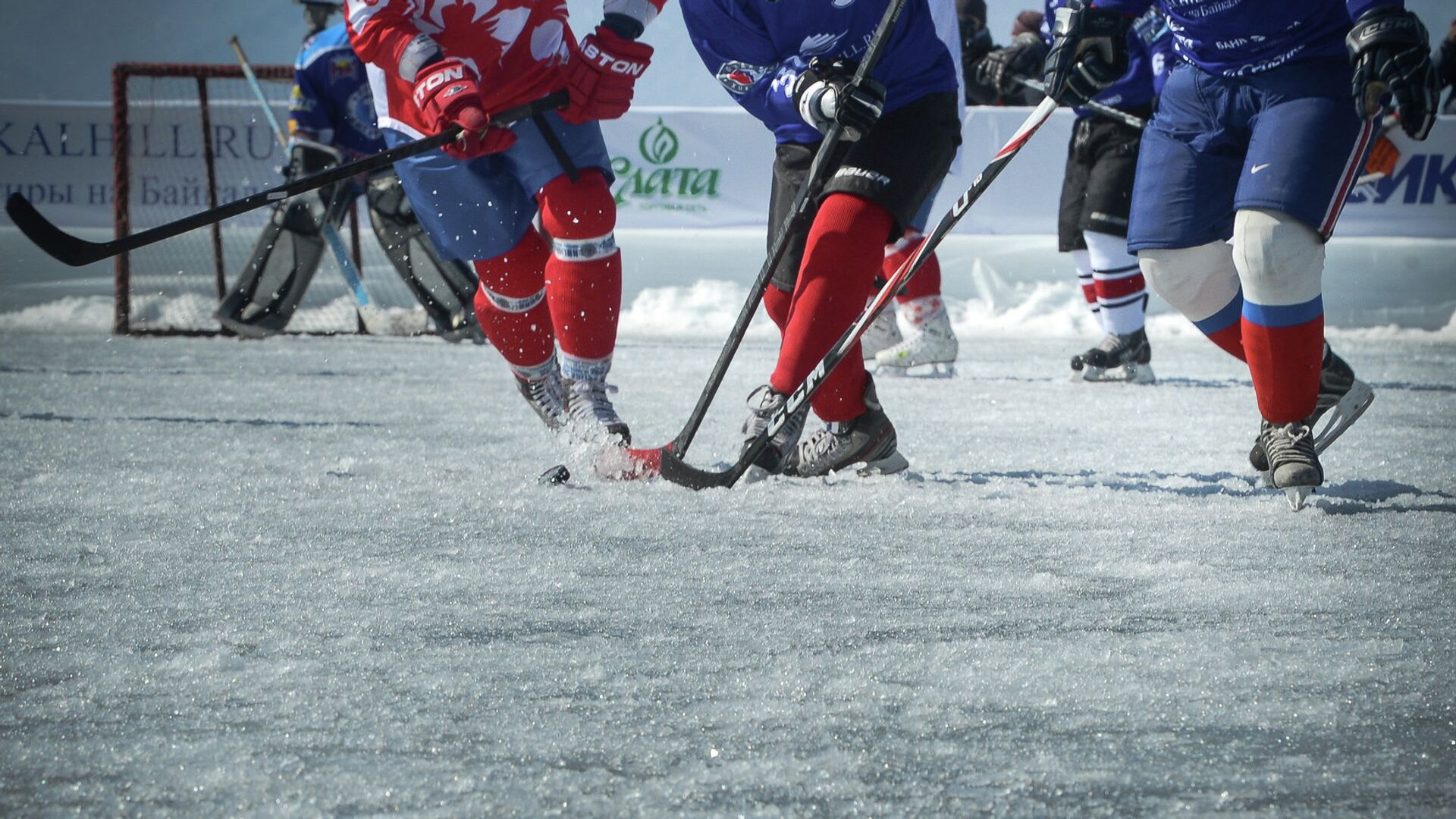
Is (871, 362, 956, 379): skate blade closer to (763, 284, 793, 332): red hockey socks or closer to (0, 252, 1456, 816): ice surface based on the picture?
(0, 252, 1456, 816): ice surface

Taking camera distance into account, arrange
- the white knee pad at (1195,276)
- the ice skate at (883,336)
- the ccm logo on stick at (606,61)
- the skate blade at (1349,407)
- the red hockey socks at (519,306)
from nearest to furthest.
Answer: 1. the white knee pad at (1195,276)
2. the skate blade at (1349,407)
3. the ccm logo on stick at (606,61)
4. the red hockey socks at (519,306)
5. the ice skate at (883,336)

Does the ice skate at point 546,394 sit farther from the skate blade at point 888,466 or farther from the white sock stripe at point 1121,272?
the white sock stripe at point 1121,272

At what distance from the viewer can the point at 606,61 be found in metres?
2.76

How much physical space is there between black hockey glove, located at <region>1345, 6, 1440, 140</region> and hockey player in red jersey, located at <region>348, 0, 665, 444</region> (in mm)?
1438

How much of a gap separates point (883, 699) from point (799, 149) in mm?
1611

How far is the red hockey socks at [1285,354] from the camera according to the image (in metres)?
2.20

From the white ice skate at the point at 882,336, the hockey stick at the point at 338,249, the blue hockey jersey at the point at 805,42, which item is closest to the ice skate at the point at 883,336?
the white ice skate at the point at 882,336

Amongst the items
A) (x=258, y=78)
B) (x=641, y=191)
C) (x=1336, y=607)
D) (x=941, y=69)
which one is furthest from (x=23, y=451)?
(x=258, y=78)

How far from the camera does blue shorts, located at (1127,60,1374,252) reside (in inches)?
82.5

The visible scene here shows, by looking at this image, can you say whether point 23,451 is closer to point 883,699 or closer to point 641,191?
point 883,699

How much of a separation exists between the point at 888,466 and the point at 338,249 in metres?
4.28

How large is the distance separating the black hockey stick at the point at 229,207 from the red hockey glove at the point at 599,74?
4 centimetres

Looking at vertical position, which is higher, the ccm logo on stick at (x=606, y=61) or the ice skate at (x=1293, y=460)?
the ccm logo on stick at (x=606, y=61)

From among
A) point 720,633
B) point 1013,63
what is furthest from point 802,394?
point 1013,63
